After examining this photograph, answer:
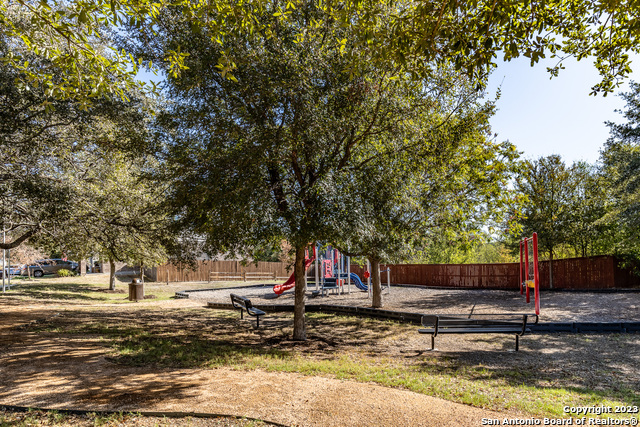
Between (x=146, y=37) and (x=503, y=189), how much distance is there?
10.3m

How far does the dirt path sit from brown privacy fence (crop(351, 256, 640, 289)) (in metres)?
18.6

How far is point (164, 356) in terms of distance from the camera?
7.61m

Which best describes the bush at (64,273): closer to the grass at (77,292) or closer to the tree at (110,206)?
the grass at (77,292)

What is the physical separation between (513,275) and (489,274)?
5.00ft

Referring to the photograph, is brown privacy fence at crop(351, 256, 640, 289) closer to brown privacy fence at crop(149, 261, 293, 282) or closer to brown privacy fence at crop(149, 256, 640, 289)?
brown privacy fence at crop(149, 256, 640, 289)

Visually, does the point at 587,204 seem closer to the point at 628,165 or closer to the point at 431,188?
the point at 628,165

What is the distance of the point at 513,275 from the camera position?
2445 centimetres

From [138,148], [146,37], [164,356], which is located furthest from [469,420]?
[146,37]

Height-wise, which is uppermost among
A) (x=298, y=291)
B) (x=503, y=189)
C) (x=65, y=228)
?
(x=503, y=189)

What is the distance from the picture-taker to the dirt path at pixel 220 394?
453 cm

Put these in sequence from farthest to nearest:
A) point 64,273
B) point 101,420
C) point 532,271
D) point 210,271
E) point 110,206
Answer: point 210,271
point 64,273
point 532,271
point 110,206
point 101,420

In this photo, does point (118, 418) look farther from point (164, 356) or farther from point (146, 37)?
point (146, 37)

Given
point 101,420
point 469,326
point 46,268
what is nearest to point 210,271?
point 46,268

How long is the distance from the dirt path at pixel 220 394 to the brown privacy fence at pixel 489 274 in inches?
247
